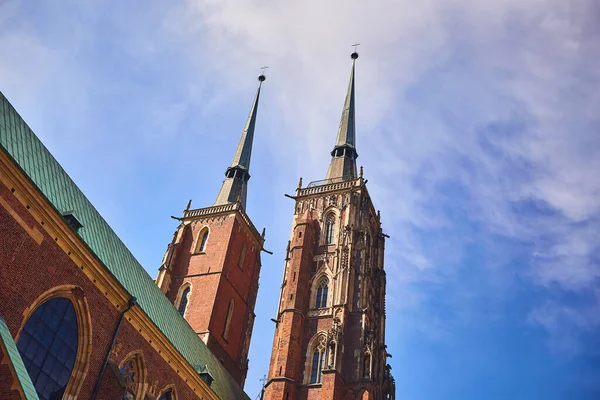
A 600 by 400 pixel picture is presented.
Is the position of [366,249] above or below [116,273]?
above

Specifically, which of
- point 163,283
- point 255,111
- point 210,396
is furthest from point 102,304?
point 255,111

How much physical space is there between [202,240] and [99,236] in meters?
19.9

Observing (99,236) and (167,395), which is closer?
(99,236)

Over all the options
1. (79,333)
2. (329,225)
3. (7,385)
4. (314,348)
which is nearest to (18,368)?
(7,385)

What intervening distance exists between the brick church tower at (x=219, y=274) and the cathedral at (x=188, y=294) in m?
0.11

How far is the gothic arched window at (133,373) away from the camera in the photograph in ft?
75.8

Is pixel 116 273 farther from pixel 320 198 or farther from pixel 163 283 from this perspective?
pixel 320 198

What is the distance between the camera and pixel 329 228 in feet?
134

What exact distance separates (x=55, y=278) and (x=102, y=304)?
275 centimetres

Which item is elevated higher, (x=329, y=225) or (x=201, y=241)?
(x=201, y=241)

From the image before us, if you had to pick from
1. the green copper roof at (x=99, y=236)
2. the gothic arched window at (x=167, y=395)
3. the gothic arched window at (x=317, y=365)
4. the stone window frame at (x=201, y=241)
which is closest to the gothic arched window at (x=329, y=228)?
the gothic arched window at (x=317, y=365)

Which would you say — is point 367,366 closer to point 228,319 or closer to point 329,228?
point 329,228

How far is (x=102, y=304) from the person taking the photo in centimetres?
2209

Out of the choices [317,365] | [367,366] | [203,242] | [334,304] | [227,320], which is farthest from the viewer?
[203,242]
